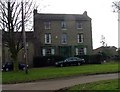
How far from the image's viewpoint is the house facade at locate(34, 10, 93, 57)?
242ft

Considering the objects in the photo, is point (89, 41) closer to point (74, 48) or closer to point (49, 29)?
point (74, 48)

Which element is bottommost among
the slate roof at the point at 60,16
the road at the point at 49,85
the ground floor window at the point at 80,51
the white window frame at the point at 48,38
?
the road at the point at 49,85

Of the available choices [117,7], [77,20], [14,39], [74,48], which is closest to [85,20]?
[77,20]

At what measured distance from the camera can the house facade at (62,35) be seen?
242 feet

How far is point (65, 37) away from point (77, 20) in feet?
17.1

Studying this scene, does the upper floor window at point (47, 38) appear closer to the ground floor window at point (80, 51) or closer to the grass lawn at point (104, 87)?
the ground floor window at point (80, 51)

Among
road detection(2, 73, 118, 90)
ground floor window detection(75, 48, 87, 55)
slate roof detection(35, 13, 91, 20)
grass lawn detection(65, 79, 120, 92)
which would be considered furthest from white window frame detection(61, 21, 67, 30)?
grass lawn detection(65, 79, 120, 92)

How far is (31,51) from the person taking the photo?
68.6m

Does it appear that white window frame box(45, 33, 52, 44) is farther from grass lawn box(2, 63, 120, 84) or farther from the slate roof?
grass lawn box(2, 63, 120, 84)

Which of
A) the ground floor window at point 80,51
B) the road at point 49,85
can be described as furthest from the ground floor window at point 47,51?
the road at point 49,85

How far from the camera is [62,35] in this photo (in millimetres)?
75625

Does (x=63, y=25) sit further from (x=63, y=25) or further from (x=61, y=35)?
(x=61, y=35)

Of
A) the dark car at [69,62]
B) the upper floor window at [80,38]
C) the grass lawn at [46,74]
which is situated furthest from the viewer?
the upper floor window at [80,38]

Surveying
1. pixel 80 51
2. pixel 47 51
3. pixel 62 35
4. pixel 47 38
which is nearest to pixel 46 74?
pixel 47 51
